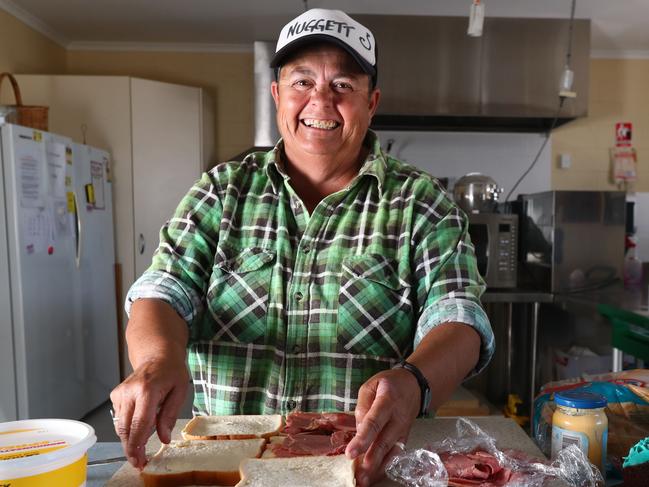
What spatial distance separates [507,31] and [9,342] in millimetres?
3396

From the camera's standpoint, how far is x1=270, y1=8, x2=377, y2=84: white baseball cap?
3.98 ft

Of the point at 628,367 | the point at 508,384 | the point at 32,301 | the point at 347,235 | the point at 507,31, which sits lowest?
the point at 508,384

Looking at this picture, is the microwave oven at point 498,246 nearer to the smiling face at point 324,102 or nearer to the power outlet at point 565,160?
the power outlet at point 565,160

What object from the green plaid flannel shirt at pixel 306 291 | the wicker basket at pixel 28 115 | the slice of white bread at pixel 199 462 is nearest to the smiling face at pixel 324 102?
the green plaid flannel shirt at pixel 306 291

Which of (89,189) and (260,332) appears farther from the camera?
(89,189)

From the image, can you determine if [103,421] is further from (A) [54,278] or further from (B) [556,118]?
(B) [556,118]

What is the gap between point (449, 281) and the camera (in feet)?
3.81

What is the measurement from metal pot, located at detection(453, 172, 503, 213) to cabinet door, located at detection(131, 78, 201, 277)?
183 cm

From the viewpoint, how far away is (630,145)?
435cm

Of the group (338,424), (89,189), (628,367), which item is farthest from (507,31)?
(338,424)

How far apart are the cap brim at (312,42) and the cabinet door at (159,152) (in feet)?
9.32

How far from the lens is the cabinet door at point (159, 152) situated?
3.89 metres

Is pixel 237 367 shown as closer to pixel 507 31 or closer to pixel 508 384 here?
pixel 508 384

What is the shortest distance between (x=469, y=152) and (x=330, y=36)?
3.19 metres
